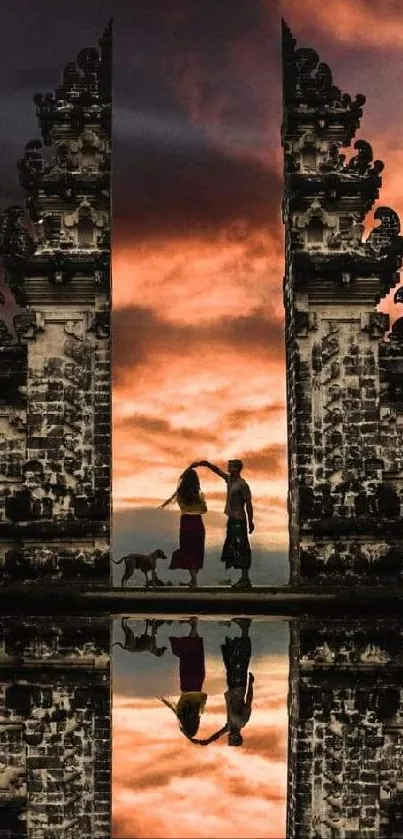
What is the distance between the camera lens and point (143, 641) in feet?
52.6

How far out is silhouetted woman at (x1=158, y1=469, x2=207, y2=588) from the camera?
20203 millimetres

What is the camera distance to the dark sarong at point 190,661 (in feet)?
38.6

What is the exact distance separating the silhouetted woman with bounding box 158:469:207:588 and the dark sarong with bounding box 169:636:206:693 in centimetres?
390

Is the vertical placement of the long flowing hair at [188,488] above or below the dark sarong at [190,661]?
above

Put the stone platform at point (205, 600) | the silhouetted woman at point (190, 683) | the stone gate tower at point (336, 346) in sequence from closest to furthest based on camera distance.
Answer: the silhouetted woman at point (190, 683), the stone platform at point (205, 600), the stone gate tower at point (336, 346)

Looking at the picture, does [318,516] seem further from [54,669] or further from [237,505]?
[54,669]

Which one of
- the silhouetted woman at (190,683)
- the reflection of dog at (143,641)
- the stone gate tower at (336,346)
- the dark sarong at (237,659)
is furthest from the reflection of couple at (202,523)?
the dark sarong at (237,659)

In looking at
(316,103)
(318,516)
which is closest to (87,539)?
(318,516)

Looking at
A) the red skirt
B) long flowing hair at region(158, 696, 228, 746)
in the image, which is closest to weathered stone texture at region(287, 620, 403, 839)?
long flowing hair at region(158, 696, 228, 746)

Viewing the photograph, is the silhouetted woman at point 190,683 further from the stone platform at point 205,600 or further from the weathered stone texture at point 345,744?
the stone platform at point 205,600

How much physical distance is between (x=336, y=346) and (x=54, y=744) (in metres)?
12.5

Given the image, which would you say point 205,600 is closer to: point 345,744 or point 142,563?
point 142,563

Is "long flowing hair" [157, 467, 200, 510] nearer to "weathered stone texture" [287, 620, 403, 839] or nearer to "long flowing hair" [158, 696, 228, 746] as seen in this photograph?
"weathered stone texture" [287, 620, 403, 839]

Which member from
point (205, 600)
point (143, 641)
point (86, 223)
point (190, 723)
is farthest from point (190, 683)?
point (86, 223)
